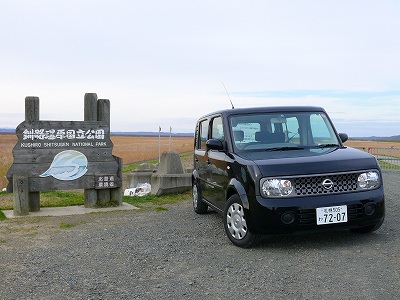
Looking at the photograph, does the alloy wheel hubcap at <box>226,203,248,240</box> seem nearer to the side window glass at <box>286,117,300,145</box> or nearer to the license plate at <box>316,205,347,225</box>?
the license plate at <box>316,205,347,225</box>

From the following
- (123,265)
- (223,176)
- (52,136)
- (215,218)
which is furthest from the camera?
(52,136)

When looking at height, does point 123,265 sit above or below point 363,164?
below

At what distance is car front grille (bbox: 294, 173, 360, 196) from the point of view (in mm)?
5742

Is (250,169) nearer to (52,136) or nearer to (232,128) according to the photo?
(232,128)

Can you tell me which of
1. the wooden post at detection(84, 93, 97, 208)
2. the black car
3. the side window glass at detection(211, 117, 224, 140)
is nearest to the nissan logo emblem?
the black car

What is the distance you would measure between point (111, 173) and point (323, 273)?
601 cm

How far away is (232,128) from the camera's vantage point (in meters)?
6.96

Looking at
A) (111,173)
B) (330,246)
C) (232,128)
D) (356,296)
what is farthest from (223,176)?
(111,173)

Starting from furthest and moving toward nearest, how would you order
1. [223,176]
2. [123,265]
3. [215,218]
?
[215,218], [223,176], [123,265]

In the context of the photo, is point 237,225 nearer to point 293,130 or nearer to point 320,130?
point 293,130

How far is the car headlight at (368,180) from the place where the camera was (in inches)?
237

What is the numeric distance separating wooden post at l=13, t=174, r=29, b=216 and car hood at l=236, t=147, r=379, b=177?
482cm

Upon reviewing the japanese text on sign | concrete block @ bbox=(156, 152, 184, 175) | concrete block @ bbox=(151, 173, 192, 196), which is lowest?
concrete block @ bbox=(151, 173, 192, 196)

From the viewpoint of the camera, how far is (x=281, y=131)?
686 cm
